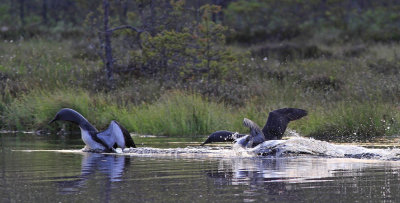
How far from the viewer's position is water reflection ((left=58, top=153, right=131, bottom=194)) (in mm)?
7477

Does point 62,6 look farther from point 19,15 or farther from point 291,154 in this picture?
point 291,154

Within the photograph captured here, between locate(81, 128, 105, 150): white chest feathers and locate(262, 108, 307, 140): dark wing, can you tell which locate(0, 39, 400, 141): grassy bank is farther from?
locate(81, 128, 105, 150): white chest feathers

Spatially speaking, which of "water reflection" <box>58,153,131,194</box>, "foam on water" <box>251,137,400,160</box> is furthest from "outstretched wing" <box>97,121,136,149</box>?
"foam on water" <box>251,137,400,160</box>

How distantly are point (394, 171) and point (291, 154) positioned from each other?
8.18 feet

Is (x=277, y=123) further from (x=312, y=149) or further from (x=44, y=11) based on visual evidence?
(x=44, y=11)

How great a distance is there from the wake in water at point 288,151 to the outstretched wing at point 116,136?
186 millimetres

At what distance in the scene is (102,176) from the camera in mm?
8305

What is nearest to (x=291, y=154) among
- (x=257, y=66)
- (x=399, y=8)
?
(x=257, y=66)

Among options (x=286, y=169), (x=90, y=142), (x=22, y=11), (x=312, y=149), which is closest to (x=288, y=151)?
(x=312, y=149)

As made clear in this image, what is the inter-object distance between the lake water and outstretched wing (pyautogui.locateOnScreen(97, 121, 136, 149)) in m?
0.27

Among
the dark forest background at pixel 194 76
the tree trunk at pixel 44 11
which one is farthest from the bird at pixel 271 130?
the tree trunk at pixel 44 11

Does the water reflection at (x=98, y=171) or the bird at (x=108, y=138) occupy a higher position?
the bird at (x=108, y=138)

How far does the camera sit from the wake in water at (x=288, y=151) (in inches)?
410

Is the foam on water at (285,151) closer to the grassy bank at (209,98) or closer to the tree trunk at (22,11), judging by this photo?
the grassy bank at (209,98)
